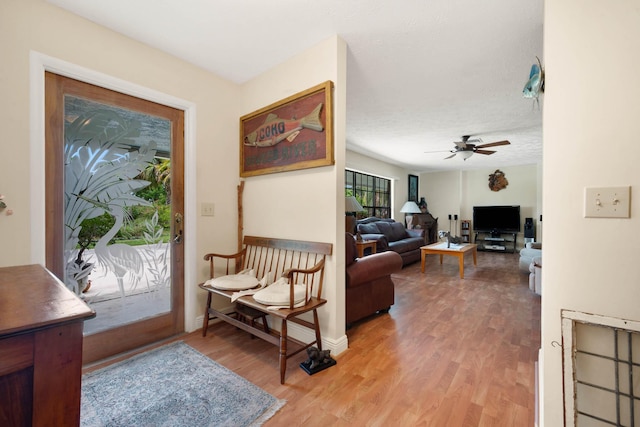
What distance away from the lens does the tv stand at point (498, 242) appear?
24.4ft

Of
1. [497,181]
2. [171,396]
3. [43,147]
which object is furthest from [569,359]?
[497,181]

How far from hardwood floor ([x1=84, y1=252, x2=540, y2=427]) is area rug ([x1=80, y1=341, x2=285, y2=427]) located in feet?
0.36

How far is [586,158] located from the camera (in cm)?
107

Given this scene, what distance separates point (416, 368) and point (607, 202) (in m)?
1.47

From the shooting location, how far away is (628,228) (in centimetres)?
101

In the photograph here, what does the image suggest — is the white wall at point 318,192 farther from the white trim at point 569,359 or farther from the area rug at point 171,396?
the white trim at point 569,359

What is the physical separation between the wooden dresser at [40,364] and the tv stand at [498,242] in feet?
28.3

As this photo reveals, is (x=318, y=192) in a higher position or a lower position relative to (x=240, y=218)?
higher

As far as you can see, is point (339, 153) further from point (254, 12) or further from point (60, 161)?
point (60, 161)

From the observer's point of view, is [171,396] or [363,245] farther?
[363,245]

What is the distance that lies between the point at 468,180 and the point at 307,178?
7.41m

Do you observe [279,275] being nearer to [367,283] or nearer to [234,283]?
Result: [234,283]

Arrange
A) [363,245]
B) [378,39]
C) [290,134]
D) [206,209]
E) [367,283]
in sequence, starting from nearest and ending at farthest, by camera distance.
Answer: [378,39] → [290,134] → [206,209] → [367,283] → [363,245]

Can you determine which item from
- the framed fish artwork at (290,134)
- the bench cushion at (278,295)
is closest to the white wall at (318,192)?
the framed fish artwork at (290,134)
